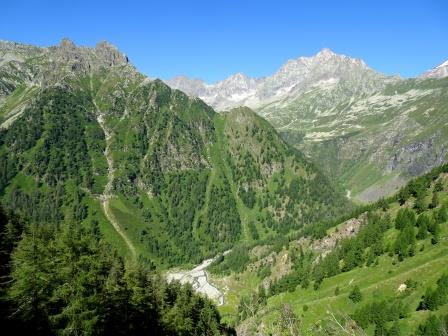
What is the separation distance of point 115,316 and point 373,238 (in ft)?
453

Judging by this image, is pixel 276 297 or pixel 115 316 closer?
pixel 115 316

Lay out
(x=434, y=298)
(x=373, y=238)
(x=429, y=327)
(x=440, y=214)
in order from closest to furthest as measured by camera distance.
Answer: (x=429, y=327) → (x=434, y=298) → (x=440, y=214) → (x=373, y=238)

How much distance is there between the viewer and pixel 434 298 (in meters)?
107

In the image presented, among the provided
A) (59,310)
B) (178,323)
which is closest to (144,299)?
(178,323)

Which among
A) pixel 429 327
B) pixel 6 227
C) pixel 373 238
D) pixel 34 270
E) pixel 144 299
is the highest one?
pixel 6 227

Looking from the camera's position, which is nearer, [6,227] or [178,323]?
[6,227]

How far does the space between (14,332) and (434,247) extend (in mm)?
132413

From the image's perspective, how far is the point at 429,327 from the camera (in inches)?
3799

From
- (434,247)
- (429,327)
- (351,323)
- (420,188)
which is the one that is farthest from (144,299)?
(420,188)

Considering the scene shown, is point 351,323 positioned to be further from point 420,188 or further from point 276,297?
point 420,188

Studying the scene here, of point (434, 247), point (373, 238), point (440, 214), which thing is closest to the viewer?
point (434, 247)

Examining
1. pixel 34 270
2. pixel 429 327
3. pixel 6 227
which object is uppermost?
pixel 6 227

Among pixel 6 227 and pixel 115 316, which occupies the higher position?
pixel 6 227

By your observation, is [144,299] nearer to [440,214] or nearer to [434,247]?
[434,247]
